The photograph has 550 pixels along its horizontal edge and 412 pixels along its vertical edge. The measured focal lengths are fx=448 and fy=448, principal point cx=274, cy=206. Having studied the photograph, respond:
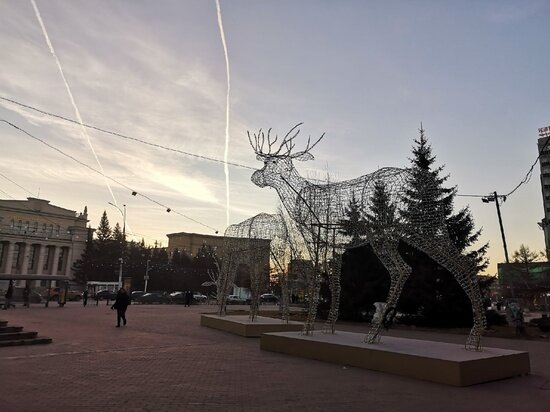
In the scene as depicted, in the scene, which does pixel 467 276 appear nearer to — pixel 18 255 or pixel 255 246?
pixel 255 246

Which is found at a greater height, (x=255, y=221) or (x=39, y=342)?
(x=255, y=221)

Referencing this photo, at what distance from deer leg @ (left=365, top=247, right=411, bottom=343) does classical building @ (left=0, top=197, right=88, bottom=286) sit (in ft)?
208

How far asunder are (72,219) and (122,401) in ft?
254

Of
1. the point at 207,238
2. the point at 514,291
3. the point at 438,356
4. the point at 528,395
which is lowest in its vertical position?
the point at 528,395

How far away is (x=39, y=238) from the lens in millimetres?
65688

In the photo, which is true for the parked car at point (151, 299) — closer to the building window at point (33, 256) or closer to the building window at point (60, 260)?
the building window at point (60, 260)

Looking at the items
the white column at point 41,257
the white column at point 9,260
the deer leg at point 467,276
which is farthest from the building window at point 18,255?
the deer leg at point 467,276

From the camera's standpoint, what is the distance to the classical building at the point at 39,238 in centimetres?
6462

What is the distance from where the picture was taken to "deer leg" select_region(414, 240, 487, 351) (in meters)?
8.47

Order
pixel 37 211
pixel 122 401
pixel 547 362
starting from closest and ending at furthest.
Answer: pixel 122 401 < pixel 547 362 < pixel 37 211

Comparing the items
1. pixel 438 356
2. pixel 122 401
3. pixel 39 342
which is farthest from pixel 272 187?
pixel 39 342

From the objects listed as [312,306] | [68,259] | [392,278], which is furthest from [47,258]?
[392,278]

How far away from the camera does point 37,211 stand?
2687 inches

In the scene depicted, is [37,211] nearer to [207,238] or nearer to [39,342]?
[207,238]
